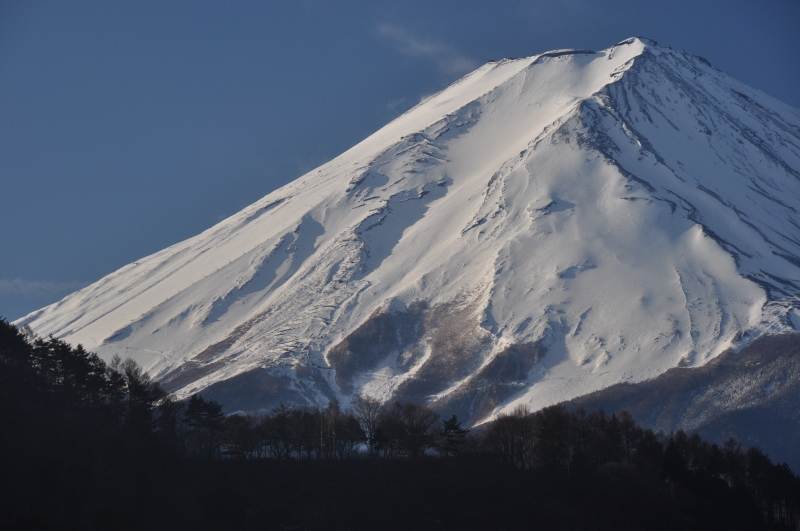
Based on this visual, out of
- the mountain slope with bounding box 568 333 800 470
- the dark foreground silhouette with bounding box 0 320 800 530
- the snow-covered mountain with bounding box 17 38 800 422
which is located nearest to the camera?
the dark foreground silhouette with bounding box 0 320 800 530

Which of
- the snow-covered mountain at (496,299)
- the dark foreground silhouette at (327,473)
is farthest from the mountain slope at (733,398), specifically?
the dark foreground silhouette at (327,473)

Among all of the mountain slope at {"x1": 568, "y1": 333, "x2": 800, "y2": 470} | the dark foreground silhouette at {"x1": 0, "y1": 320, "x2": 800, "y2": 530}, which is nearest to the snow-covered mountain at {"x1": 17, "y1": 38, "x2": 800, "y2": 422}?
the mountain slope at {"x1": 568, "y1": 333, "x2": 800, "y2": 470}

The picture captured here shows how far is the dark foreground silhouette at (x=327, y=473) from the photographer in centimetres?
4425

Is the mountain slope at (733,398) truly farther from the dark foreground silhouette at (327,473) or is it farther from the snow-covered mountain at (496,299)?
the dark foreground silhouette at (327,473)

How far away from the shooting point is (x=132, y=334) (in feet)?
559

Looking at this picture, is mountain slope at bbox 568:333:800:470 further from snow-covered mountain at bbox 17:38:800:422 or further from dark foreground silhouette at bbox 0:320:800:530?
dark foreground silhouette at bbox 0:320:800:530

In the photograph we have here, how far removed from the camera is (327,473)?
2387 inches

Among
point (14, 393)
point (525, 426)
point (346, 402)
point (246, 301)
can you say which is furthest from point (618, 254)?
point (14, 393)

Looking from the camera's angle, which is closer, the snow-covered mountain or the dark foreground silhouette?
the dark foreground silhouette

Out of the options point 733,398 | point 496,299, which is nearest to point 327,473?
point 733,398

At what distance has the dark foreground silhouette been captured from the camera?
44.2 meters

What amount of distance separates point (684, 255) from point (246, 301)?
92.7 m

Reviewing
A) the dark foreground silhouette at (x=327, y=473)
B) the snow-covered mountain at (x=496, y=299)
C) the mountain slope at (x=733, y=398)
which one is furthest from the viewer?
the snow-covered mountain at (x=496, y=299)

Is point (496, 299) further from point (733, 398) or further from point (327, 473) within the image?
point (327, 473)
